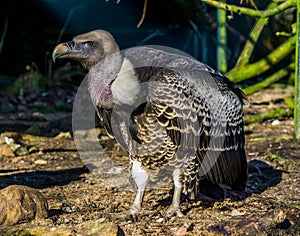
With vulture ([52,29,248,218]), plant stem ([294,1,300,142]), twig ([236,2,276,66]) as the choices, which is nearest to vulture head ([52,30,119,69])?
vulture ([52,29,248,218])

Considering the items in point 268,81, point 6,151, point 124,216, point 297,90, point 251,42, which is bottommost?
point 6,151

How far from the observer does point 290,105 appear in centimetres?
770

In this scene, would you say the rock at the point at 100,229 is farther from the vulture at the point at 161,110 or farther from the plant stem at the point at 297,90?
the plant stem at the point at 297,90

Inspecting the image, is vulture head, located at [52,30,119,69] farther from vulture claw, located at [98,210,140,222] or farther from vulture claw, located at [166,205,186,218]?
vulture claw, located at [166,205,186,218]

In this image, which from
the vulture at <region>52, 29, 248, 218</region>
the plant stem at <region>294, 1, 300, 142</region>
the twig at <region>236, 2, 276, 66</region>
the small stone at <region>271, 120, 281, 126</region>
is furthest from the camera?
the twig at <region>236, 2, 276, 66</region>

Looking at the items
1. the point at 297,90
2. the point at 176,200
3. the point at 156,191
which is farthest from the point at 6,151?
the point at 297,90

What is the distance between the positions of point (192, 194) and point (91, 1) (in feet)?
20.3

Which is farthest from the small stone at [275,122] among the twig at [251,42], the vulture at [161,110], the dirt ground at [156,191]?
the vulture at [161,110]

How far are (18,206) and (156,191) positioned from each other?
1509mm

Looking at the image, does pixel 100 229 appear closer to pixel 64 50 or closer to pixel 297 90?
pixel 64 50

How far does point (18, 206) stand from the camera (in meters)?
4.12

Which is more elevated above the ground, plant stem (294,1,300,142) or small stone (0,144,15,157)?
plant stem (294,1,300,142)

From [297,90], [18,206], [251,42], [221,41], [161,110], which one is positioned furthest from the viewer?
[221,41]

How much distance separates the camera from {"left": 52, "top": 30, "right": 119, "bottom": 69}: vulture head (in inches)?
179
